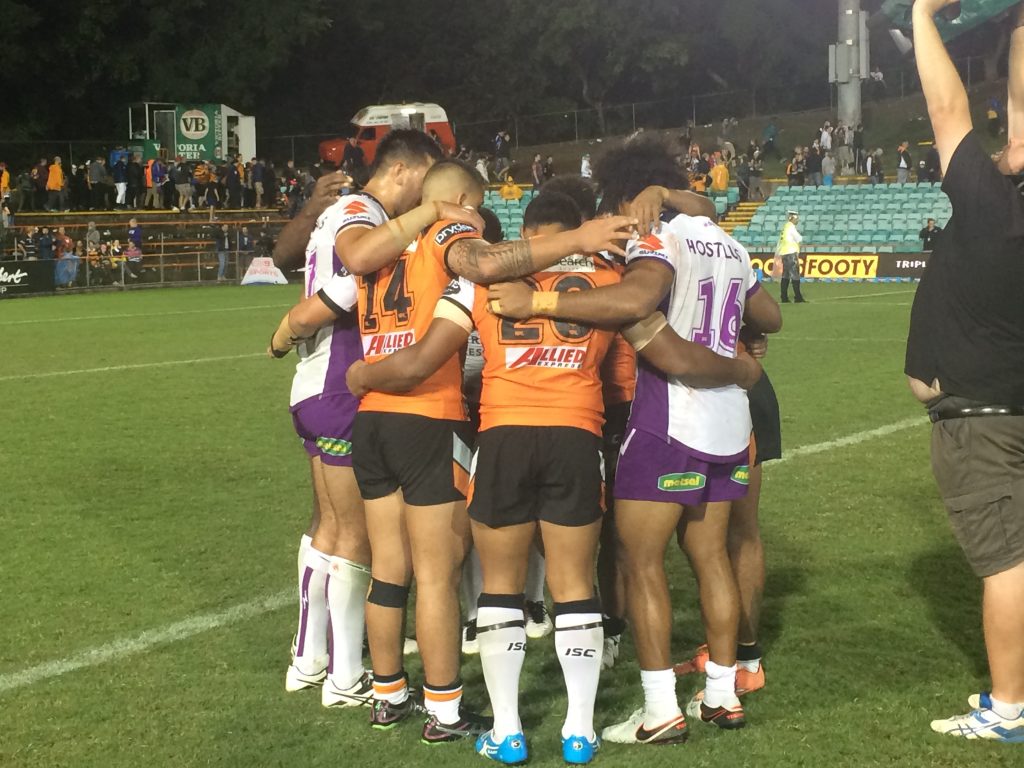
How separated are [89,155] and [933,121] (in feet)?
128

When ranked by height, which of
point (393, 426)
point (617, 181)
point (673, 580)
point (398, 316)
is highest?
point (617, 181)

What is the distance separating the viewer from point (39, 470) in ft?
31.3

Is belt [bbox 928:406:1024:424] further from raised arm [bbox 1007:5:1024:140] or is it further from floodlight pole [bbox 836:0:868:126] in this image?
floodlight pole [bbox 836:0:868:126]

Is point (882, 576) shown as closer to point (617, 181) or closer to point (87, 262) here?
point (617, 181)

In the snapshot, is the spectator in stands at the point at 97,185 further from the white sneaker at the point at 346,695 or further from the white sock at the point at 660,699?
the white sock at the point at 660,699

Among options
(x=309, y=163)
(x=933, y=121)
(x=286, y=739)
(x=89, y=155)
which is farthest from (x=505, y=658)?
(x=309, y=163)

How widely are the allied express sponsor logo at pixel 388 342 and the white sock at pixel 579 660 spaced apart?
3.64 feet

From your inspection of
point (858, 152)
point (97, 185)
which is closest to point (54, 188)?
point (97, 185)

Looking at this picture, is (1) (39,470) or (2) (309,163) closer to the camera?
(1) (39,470)

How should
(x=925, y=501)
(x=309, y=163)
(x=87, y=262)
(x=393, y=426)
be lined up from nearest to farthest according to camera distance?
1. (x=393, y=426)
2. (x=925, y=501)
3. (x=87, y=262)
4. (x=309, y=163)

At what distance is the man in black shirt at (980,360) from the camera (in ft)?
14.0

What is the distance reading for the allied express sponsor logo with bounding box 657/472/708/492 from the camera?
4.52 metres

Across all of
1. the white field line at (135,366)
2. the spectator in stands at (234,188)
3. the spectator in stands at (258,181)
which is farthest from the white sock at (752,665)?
the spectator in stands at (258,181)

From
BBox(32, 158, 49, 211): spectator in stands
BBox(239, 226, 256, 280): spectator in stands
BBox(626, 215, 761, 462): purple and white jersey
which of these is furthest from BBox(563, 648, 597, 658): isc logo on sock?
BBox(32, 158, 49, 211): spectator in stands
